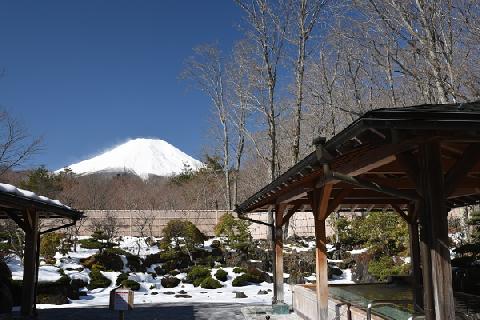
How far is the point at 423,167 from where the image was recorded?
3.79 metres

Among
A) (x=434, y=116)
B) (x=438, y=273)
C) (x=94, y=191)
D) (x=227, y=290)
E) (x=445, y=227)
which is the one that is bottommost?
(x=227, y=290)

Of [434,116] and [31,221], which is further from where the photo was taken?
[31,221]

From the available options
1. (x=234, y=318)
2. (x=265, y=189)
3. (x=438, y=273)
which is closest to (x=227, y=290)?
(x=234, y=318)

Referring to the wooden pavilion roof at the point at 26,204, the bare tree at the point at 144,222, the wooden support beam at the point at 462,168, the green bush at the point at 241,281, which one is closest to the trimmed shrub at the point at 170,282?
the green bush at the point at 241,281

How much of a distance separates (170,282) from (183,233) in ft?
16.3

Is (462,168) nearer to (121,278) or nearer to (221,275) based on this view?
(221,275)

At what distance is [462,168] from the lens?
3703 millimetres

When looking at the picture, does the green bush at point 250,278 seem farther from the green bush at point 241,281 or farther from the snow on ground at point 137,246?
the snow on ground at point 137,246

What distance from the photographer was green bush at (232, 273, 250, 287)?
57.8 feet

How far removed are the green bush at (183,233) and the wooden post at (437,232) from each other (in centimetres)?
1878

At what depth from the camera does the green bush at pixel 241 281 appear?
17.6 m

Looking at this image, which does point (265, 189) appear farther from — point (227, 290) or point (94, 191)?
point (94, 191)

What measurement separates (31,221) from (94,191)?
26.5 metres

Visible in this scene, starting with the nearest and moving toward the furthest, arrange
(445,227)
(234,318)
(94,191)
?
(445,227)
(234,318)
(94,191)
